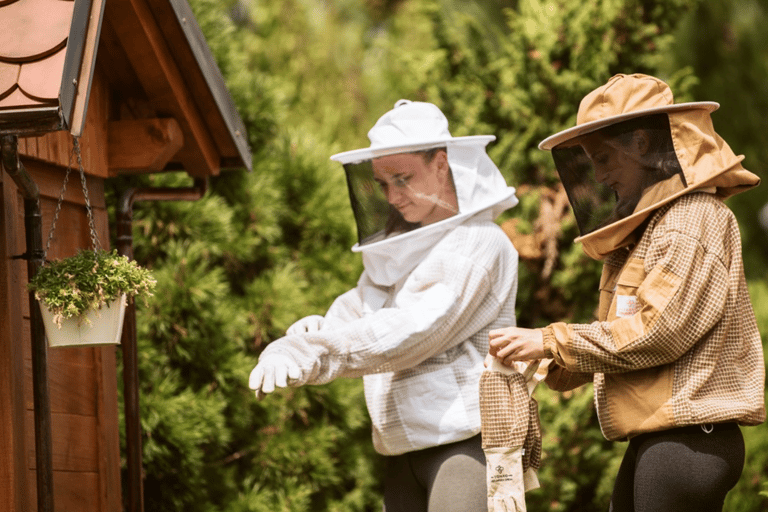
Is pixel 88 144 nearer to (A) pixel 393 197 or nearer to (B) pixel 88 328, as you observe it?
(B) pixel 88 328

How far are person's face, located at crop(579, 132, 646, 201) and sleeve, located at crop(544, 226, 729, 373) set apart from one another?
8.6 inches

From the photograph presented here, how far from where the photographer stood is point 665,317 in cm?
270

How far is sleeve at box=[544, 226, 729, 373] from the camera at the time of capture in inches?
106

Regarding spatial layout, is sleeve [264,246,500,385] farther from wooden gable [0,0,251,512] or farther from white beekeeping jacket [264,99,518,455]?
wooden gable [0,0,251,512]

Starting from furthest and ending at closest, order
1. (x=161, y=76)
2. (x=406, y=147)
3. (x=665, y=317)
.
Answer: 1. (x=161, y=76)
2. (x=406, y=147)
3. (x=665, y=317)

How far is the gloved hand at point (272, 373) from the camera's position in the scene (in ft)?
9.68

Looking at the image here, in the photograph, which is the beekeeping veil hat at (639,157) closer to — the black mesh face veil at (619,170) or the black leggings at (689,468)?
the black mesh face veil at (619,170)

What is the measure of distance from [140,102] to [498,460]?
2396 millimetres

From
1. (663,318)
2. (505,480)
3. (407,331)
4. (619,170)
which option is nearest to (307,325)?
(407,331)

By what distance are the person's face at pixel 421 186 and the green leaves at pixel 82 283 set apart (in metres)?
1.05

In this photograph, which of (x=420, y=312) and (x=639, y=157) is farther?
(x=420, y=312)

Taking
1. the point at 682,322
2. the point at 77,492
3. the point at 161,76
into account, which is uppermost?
the point at 161,76

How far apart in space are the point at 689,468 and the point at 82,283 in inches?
78.0

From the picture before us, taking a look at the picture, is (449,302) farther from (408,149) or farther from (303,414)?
(303,414)
